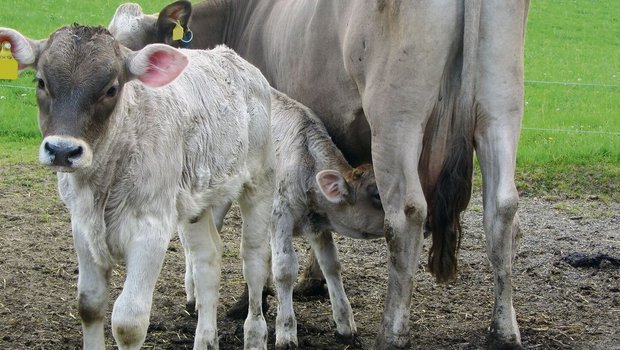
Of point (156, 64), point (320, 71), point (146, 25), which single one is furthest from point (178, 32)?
point (156, 64)

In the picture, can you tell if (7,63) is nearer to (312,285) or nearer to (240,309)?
(240,309)

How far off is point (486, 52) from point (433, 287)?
2.59 meters

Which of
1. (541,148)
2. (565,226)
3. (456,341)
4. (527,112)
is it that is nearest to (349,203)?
(456,341)

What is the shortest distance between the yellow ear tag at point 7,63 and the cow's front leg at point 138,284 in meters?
1.15

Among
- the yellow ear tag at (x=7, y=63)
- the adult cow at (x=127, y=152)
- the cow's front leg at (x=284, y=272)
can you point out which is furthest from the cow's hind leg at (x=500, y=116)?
the yellow ear tag at (x=7, y=63)

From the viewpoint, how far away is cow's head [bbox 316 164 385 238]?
7.61 m

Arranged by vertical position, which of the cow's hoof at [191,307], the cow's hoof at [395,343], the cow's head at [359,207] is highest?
the cow's head at [359,207]

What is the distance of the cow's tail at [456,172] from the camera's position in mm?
6598

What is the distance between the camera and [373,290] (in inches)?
339

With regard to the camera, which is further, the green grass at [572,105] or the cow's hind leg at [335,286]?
the green grass at [572,105]

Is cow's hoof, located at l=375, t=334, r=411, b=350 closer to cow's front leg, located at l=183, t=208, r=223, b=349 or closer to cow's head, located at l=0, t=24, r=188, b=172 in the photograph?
cow's front leg, located at l=183, t=208, r=223, b=349

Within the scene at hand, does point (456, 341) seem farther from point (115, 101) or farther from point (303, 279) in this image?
point (115, 101)

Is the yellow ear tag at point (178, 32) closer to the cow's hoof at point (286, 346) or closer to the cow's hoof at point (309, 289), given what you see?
the cow's hoof at point (309, 289)

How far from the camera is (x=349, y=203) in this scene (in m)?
7.60
